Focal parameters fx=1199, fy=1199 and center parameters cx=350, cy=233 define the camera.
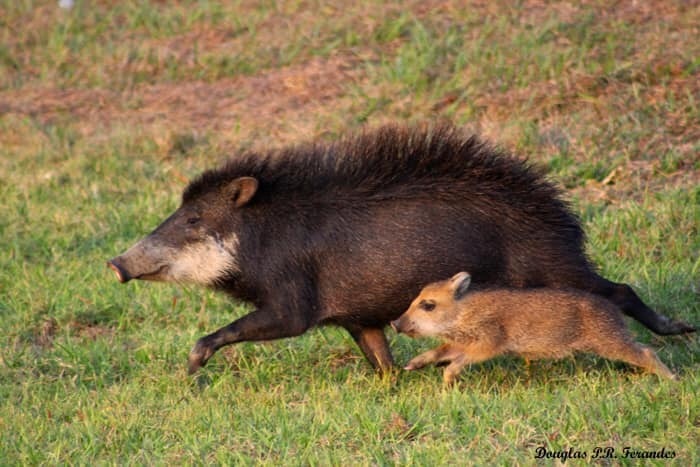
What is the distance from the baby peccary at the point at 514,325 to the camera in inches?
232

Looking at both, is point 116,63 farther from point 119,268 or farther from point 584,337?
point 584,337

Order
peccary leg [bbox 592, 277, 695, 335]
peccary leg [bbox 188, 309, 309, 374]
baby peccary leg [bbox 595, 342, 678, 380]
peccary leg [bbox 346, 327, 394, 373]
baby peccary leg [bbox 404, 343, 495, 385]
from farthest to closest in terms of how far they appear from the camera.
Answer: peccary leg [bbox 346, 327, 394, 373] < peccary leg [bbox 592, 277, 695, 335] < peccary leg [bbox 188, 309, 309, 374] < baby peccary leg [bbox 404, 343, 495, 385] < baby peccary leg [bbox 595, 342, 678, 380]

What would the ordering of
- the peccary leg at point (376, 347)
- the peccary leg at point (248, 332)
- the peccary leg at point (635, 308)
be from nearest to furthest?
the peccary leg at point (248, 332), the peccary leg at point (635, 308), the peccary leg at point (376, 347)

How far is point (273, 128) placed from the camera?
10.9 metres

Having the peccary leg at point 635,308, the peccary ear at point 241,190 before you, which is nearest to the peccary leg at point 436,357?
the peccary leg at point 635,308

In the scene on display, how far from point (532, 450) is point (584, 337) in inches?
40.6

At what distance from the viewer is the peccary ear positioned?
641 cm

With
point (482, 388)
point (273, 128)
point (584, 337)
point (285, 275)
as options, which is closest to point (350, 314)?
point (285, 275)

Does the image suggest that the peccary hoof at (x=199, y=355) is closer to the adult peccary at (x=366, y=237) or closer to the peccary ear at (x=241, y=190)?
the adult peccary at (x=366, y=237)

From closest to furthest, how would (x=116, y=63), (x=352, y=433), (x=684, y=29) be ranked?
(x=352, y=433)
(x=684, y=29)
(x=116, y=63)

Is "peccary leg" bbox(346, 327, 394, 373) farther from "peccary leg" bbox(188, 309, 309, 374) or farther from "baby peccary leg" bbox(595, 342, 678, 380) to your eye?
"baby peccary leg" bbox(595, 342, 678, 380)

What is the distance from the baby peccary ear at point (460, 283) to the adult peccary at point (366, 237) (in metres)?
0.21

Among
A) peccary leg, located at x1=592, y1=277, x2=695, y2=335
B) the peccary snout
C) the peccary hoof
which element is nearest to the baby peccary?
peccary leg, located at x1=592, y1=277, x2=695, y2=335

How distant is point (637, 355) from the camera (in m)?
5.88
